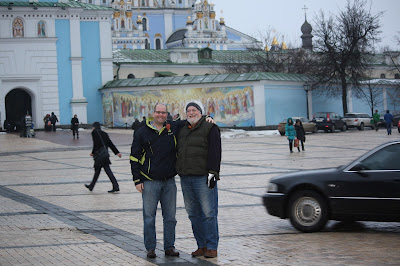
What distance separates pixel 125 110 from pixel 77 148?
835 inches

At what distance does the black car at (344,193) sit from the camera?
33.0 feet

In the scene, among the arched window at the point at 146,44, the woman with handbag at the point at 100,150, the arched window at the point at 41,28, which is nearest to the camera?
the woman with handbag at the point at 100,150

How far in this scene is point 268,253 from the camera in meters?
9.01

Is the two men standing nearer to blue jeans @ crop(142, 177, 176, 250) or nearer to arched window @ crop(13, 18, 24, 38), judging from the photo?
blue jeans @ crop(142, 177, 176, 250)

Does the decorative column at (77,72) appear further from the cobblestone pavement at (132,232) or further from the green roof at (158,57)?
the cobblestone pavement at (132,232)

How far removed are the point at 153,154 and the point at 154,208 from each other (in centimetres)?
68

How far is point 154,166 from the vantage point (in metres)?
8.92

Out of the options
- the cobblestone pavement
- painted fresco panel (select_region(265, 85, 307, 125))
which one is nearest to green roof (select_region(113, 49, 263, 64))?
painted fresco panel (select_region(265, 85, 307, 125))

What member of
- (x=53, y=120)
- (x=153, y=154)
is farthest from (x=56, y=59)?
(x=153, y=154)

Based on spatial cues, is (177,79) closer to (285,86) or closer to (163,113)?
(285,86)

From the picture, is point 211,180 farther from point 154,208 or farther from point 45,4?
point 45,4

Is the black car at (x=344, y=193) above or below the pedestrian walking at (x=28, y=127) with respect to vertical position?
below

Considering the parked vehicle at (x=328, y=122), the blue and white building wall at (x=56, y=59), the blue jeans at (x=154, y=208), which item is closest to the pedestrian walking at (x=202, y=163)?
the blue jeans at (x=154, y=208)

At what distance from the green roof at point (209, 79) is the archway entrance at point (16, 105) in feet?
20.2
